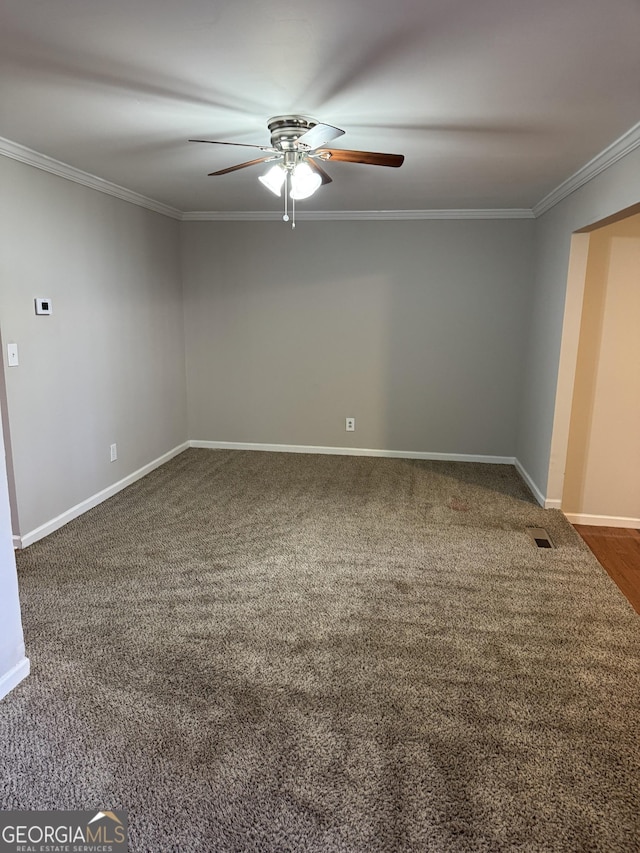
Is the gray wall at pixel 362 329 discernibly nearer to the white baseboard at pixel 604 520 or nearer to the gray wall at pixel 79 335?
the gray wall at pixel 79 335

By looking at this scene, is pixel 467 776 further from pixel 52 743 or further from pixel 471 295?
pixel 471 295

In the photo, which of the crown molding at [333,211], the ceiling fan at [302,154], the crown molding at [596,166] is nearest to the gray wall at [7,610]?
the ceiling fan at [302,154]

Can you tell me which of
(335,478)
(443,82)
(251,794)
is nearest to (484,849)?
(251,794)

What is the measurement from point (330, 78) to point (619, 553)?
3.22m

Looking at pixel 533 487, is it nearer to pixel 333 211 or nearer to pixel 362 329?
pixel 362 329

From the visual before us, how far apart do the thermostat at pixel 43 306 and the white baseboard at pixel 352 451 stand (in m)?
2.41

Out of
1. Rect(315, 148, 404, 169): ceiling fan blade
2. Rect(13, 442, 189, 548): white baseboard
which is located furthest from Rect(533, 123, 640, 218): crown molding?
Rect(13, 442, 189, 548): white baseboard

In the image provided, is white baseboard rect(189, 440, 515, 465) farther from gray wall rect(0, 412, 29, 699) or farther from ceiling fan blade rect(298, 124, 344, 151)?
gray wall rect(0, 412, 29, 699)

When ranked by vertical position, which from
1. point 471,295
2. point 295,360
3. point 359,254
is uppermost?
point 359,254

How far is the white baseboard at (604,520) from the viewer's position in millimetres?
4027

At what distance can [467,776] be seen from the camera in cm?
177

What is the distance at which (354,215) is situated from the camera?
492 cm

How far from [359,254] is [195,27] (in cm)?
346

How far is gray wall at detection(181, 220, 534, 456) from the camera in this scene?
16.2 feet
